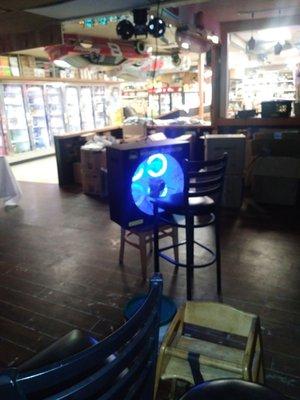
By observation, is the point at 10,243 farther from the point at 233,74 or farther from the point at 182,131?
the point at 233,74

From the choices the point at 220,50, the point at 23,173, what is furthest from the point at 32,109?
the point at 220,50

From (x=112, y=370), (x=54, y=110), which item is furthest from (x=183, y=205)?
(x=54, y=110)

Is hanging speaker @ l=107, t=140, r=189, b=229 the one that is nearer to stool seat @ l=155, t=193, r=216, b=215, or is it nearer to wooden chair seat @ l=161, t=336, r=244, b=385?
stool seat @ l=155, t=193, r=216, b=215

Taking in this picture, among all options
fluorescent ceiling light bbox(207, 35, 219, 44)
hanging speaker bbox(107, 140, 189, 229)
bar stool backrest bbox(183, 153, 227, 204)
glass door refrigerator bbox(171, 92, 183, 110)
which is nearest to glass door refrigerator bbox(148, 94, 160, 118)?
glass door refrigerator bbox(171, 92, 183, 110)

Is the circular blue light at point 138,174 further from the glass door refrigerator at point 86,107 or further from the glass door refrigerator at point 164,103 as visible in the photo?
the glass door refrigerator at point 164,103

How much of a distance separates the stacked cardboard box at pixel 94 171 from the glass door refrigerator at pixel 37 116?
4298mm

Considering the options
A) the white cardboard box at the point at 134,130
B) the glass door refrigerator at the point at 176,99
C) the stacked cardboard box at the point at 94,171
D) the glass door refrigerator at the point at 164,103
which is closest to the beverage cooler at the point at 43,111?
the glass door refrigerator at the point at 164,103

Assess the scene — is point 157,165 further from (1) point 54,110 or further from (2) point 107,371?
(1) point 54,110

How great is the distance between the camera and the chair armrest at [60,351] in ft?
4.07

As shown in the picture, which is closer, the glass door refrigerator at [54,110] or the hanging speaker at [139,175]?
the hanging speaker at [139,175]

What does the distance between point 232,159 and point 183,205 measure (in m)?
2.47

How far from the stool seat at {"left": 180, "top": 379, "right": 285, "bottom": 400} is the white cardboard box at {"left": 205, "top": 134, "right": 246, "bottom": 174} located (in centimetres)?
349

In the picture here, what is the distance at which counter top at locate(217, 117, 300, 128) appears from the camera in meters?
4.72

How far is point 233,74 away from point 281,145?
7.11 meters
